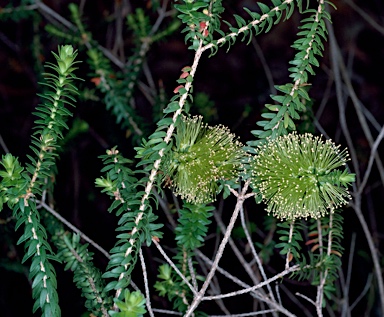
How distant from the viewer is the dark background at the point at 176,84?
1803 millimetres

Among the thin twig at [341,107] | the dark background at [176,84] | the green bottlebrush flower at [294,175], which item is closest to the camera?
the green bottlebrush flower at [294,175]

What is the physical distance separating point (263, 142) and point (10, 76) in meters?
1.97

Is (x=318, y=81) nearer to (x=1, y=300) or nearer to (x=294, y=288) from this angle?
(x=294, y=288)

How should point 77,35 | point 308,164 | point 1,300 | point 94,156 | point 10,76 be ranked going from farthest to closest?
point 10,76 < point 94,156 < point 1,300 < point 77,35 < point 308,164

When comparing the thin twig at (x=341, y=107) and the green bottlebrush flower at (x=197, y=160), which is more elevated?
the thin twig at (x=341, y=107)

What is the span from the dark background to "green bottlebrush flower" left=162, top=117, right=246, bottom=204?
3.01 feet

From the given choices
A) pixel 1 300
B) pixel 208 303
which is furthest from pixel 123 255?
pixel 1 300

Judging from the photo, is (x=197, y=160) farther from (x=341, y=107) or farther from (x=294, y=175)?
(x=341, y=107)

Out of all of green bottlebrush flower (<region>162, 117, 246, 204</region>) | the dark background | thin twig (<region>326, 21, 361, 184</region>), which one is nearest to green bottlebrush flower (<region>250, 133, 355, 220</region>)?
green bottlebrush flower (<region>162, 117, 246, 204</region>)

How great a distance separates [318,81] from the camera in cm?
250

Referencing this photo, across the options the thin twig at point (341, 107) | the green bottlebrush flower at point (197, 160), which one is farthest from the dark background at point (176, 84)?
the green bottlebrush flower at point (197, 160)

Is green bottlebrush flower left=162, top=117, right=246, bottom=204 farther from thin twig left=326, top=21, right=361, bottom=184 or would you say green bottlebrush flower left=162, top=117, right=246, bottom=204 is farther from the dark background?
the dark background

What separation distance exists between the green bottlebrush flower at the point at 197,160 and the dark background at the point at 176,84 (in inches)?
36.2

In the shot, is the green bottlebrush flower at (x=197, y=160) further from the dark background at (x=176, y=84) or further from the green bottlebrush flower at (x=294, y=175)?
the dark background at (x=176, y=84)
